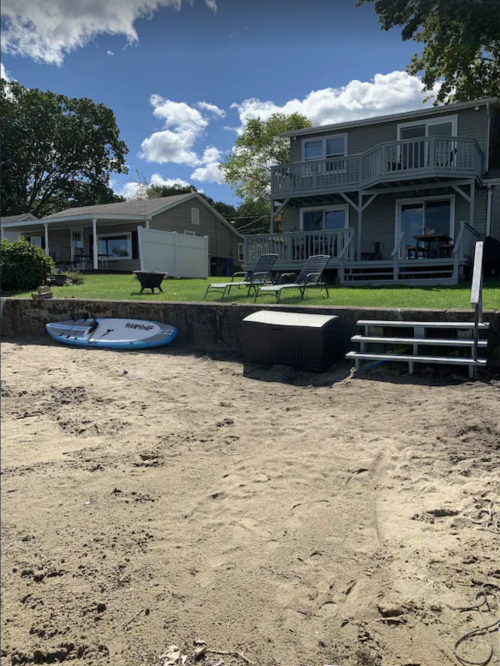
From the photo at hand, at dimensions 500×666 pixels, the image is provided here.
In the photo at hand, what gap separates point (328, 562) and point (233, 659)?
0.75 metres

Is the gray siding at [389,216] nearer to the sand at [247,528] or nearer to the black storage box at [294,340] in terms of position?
the black storage box at [294,340]

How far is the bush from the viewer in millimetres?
12078

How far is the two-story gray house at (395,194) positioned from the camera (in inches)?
537

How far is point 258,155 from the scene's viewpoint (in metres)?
39.0

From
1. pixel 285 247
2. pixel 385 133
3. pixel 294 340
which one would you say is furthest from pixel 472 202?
pixel 294 340

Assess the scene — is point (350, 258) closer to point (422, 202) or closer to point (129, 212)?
point (422, 202)

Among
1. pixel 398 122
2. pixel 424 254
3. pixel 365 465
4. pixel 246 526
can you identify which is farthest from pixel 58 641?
pixel 398 122

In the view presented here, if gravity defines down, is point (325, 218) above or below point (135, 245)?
above

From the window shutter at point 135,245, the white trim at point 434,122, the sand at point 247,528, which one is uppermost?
the white trim at point 434,122

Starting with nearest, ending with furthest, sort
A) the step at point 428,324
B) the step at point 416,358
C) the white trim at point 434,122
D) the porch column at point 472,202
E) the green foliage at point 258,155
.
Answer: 1. the step at point 416,358
2. the step at point 428,324
3. the porch column at point 472,202
4. the white trim at point 434,122
5. the green foliage at point 258,155

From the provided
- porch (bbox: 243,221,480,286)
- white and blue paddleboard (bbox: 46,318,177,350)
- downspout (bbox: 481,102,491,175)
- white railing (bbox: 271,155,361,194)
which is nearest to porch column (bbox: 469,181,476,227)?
porch (bbox: 243,221,480,286)

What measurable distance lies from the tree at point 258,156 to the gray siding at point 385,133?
807 inches

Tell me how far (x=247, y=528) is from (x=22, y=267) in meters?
11.5

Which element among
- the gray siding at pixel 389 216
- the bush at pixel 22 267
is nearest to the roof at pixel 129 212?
the bush at pixel 22 267
